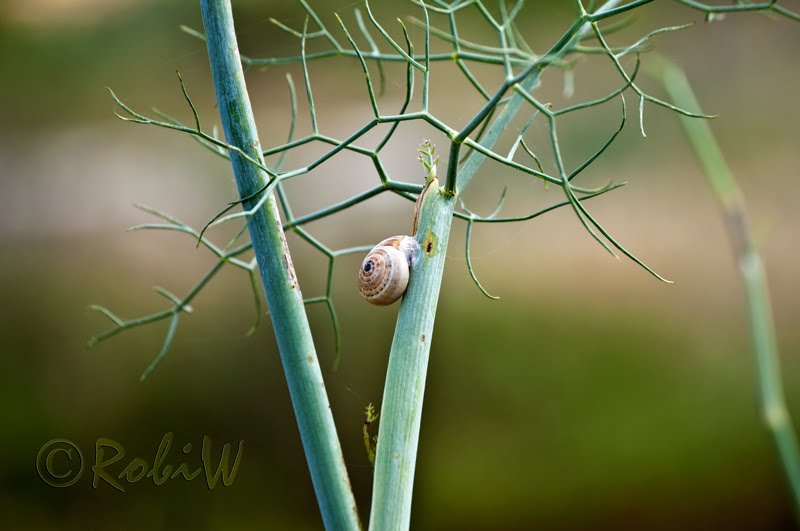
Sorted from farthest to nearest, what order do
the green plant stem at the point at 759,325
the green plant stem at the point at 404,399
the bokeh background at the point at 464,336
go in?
the bokeh background at the point at 464,336, the green plant stem at the point at 759,325, the green plant stem at the point at 404,399

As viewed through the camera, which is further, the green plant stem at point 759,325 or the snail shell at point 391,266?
the green plant stem at point 759,325

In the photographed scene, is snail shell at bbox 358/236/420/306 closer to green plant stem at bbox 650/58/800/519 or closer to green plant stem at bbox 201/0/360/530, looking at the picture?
green plant stem at bbox 201/0/360/530

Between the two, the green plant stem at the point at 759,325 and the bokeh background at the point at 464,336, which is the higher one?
the bokeh background at the point at 464,336

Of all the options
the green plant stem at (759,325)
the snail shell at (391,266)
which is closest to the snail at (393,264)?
the snail shell at (391,266)

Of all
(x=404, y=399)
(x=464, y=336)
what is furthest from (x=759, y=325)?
(x=464, y=336)

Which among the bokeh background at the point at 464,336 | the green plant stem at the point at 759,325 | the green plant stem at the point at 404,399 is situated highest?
the bokeh background at the point at 464,336

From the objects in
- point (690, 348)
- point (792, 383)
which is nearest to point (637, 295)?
point (690, 348)

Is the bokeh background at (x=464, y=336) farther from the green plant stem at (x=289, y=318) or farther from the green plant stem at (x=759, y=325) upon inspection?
the green plant stem at (x=289, y=318)

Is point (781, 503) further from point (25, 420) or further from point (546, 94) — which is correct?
point (25, 420)
